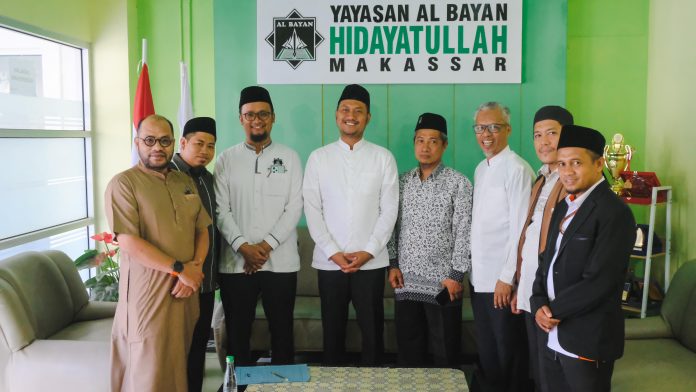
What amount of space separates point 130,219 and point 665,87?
3756mm

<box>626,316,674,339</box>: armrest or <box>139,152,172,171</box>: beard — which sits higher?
<box>139,152,172,171</box>: beard

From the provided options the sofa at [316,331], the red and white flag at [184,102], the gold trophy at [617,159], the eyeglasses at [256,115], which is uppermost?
the red and white flag at [184,102]

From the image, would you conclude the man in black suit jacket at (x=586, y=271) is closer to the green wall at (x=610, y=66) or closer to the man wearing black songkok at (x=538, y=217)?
the man wearing black songkok at (x=538, y=217)

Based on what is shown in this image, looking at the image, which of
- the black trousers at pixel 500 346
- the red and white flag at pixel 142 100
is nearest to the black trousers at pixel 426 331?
the black trousers at pixel 500 346

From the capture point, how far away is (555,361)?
2541 millimetres

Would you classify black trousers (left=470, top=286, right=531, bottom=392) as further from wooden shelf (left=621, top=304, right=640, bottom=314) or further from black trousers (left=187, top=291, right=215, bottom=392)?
black trousers (left=187, top=291, right=215, bottom=392)

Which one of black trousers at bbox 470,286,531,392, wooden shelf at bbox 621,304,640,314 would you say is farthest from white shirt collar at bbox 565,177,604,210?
wooden shelf at bbox 621,304,640,314

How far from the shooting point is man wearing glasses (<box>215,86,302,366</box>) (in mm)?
3461

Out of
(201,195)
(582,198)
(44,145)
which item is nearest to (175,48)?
(44,145)

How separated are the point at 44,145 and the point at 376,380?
10.2 ft

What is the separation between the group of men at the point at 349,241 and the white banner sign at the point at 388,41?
1155 millimetres

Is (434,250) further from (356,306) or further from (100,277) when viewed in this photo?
(100,277)

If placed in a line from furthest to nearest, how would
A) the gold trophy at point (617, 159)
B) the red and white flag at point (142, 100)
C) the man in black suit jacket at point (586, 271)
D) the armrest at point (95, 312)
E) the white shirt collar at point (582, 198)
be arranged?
the red and white flag at point (142, 100) < the gold trophy at point (617, 159) < the armrest at point (95, 312) < the white shirt collar at point (582, 198) < the man in black suit jacket at point (586, 271)

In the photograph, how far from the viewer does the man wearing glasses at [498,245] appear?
318 cm
